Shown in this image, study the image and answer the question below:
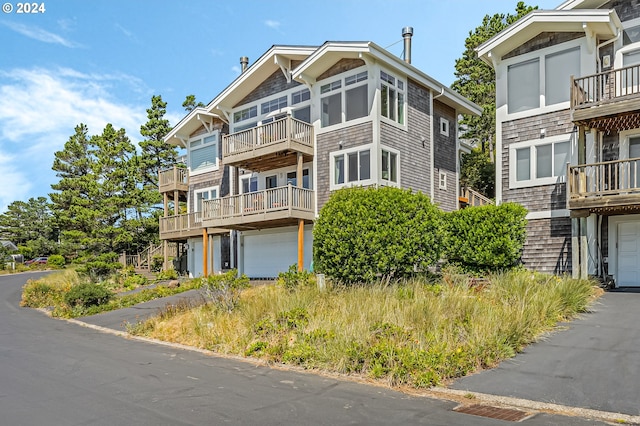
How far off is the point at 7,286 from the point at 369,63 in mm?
27682

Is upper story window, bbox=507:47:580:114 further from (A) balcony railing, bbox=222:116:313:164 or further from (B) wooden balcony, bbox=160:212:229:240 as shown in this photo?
(B) wooden balcony, bbox=160:212:229:240

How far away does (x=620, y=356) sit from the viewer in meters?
8.76

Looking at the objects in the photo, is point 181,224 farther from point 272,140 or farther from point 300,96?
point 300,96

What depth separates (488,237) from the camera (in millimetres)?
17156

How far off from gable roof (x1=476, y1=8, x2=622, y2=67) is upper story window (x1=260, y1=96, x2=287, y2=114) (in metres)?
9.46

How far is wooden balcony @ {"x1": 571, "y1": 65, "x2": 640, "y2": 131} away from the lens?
1538cm

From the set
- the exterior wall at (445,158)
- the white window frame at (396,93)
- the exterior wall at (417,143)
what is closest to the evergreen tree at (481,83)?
the exterior wall at (445,158)

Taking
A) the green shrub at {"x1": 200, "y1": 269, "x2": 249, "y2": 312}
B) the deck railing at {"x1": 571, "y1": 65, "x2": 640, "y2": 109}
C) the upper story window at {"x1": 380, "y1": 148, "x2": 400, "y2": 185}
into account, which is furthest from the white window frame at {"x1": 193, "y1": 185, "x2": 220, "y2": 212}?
the deck railing at {"x1": 571, "y1": 65, "x2": 640, "y2": 109}

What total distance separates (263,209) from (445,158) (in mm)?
9368

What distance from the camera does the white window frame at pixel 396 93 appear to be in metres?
20.9

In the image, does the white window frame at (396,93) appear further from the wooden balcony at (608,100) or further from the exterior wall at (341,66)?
the wooden balcony at (608,100)

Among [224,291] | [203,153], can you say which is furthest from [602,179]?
[203,153]

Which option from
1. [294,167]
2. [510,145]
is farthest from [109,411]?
[294,167]

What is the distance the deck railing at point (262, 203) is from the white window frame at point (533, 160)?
822 centimetres
